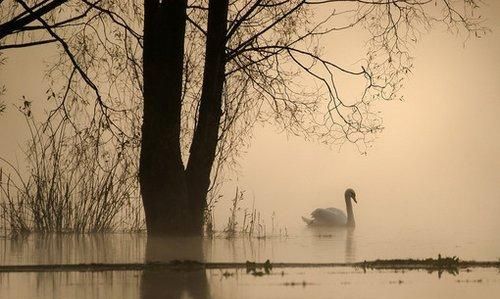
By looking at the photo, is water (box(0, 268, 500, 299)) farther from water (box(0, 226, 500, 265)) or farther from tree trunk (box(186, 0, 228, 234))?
tree trunk (box(186, 0, 228, 234))

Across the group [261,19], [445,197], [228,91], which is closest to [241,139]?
[228,91]

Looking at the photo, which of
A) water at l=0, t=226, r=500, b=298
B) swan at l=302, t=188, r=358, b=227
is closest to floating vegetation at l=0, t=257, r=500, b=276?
water at l=0, t=226, r=500, b=298

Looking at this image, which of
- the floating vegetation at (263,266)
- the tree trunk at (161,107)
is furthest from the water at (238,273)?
the tree trunk at (161,107)

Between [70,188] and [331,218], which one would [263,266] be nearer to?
[70,188]

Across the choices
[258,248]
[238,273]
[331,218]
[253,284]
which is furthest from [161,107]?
[331,218]

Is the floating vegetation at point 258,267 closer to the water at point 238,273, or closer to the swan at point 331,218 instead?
the water at point 238,273

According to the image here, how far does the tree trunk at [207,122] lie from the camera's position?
15.1m

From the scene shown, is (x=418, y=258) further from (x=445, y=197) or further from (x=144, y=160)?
(x=445, y=197)

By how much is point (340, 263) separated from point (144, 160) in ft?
13.7

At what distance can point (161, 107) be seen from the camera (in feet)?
47.1

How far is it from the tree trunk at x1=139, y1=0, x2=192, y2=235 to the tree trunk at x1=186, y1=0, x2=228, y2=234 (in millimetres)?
675

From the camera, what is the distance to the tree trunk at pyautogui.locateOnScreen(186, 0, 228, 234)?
15.1 m

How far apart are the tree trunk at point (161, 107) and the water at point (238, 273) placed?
21.6 inches

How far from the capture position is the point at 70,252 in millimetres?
12266
